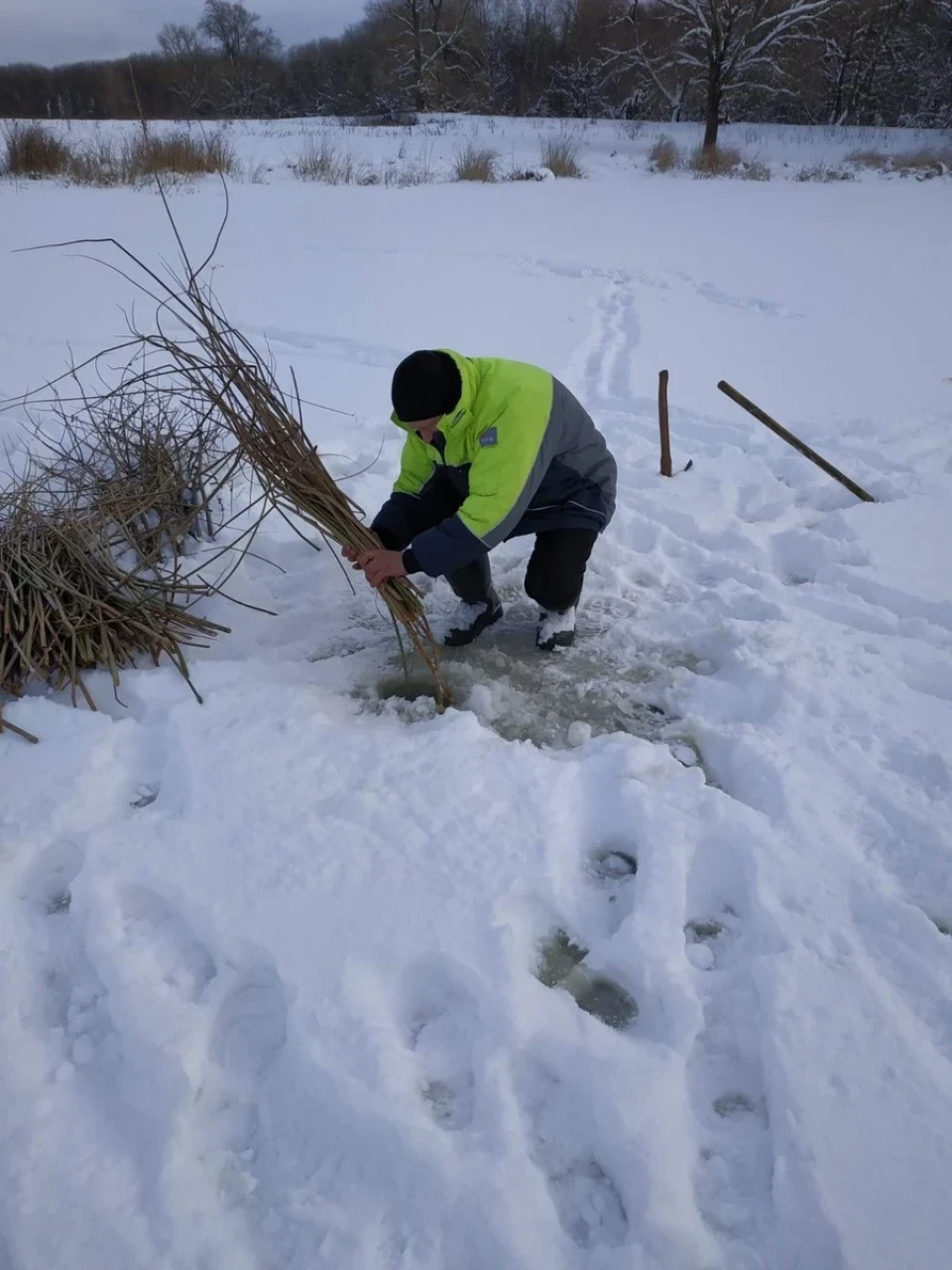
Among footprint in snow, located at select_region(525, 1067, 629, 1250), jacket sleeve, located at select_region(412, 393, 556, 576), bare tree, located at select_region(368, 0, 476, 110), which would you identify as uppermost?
bare tree, located at select_region(368, 0, 476, 110)

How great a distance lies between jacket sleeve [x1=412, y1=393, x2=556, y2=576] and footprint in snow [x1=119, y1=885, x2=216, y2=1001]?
953 millimetres

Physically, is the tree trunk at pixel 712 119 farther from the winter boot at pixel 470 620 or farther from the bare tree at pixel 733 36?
the winter boot at pixel 470 620

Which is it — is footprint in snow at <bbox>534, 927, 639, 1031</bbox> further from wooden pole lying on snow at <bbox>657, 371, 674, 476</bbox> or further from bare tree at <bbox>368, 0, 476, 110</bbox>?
bare tree at <bbox>368, 0, 476, 110</bbox>

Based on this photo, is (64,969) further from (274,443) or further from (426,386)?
(426,386)

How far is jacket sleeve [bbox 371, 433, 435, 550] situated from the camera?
218 centimetres

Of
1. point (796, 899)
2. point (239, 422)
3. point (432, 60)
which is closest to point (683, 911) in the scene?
point (796, 899)

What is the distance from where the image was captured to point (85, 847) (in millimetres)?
1535

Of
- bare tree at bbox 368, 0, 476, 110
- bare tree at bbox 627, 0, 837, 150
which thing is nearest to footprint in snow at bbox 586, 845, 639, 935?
bare tree at bbox 627, 0, 837, 150

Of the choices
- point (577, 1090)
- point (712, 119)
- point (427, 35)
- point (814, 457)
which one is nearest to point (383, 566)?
point (577, 1090)

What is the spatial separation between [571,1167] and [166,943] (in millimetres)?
808

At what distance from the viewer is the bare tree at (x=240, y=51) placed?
86.6 ft

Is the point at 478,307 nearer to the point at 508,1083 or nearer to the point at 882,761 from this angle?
the point at 882,761

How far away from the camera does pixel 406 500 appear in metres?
2.24

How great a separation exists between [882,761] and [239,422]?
5.70 ft
